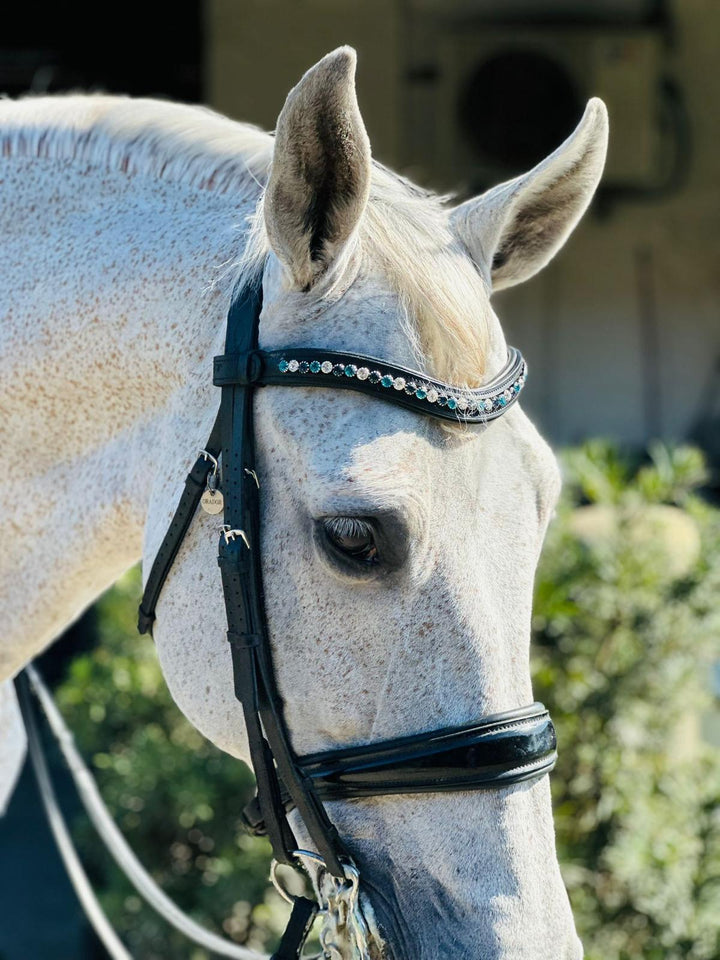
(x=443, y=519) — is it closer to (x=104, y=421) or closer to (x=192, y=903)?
(x=104, y=421)

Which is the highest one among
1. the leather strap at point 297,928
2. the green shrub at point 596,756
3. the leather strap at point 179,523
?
the leather strap at point 179,523

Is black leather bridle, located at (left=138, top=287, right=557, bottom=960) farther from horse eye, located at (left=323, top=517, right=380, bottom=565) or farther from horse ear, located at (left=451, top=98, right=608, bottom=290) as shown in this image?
horse ear, located at (left=451, top=98, right=608, bottom=290)

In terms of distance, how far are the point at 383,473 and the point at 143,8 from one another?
5936 millimetres

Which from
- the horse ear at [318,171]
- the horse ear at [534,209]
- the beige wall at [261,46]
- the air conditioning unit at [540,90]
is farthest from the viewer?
the air conditioning unit at [540,90]

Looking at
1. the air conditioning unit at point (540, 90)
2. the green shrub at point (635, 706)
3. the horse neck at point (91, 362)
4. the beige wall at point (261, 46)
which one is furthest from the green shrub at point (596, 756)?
the air conditioning unit at point (540, 90)

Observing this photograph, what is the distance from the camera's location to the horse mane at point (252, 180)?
4.00ft

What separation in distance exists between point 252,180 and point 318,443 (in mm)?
404

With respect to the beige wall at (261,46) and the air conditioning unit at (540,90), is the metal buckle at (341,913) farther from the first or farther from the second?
the air conditioning unit at (540,90)

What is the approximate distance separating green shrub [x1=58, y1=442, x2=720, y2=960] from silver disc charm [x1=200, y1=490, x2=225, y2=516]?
1704 mm

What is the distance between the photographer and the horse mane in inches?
48.0

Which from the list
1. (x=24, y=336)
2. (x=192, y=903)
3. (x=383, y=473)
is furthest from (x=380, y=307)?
(x=192, y=903)

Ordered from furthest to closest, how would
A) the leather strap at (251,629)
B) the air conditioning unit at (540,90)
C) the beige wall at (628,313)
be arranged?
the beige wall at (628,313)
the air conditioning unit at (540,90)
the leather strap at (251,629)

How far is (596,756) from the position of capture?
9.44 ft

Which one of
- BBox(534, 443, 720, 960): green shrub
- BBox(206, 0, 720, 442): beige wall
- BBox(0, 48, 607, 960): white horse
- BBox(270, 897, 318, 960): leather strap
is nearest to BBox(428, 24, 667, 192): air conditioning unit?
BBox(206, 0, 720, 442): beige wall
